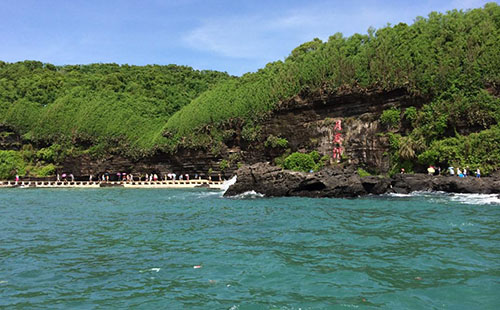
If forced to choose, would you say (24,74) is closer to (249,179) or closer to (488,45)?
(249,179)

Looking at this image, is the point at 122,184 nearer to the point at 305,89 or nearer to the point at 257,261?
the point at 305,89

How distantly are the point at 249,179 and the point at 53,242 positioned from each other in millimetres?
21633

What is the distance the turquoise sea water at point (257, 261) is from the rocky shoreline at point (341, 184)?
10229mm

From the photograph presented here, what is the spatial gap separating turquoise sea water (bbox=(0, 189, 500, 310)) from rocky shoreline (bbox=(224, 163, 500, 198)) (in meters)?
10.2

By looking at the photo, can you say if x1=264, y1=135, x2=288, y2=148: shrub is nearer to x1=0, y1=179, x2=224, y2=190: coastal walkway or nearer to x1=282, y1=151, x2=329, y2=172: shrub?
x1=282, y1=151, x2=329, y2=172: shrub

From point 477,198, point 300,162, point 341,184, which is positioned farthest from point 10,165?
point 477,198

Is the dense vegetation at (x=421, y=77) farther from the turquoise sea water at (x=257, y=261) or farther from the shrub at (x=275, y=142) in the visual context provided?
the turquoise sea water at (x=257, y=261)

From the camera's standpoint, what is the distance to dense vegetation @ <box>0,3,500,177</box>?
1623 inches

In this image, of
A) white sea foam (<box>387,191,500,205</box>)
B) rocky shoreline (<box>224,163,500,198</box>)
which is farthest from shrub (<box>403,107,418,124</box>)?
white sea foam (<box>387,191,500,205</box>)

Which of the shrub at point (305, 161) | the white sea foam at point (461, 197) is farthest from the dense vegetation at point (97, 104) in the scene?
the white sea foam at point (461, 197)

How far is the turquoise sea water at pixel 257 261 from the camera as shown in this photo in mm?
9016

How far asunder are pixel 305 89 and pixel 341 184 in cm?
2488

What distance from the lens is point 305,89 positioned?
54219 millimetres

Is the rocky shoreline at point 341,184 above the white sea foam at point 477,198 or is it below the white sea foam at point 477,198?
above
